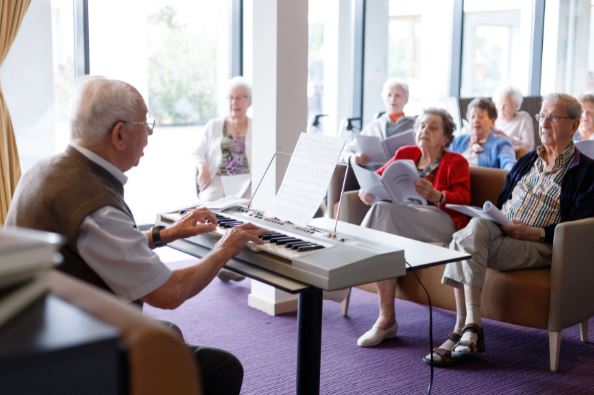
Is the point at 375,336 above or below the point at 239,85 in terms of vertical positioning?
below

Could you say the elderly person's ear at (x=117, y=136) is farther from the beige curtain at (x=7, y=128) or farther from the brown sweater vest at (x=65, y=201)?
the beige curtain at (x=7, y=128)

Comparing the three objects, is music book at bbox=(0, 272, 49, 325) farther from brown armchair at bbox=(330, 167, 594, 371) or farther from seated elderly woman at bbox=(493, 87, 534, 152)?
seated elderly woman at bbox=(493, 87, 534, 152)

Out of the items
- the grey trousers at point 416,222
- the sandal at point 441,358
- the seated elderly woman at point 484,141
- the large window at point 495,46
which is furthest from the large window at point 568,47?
the sandal at point 441,358

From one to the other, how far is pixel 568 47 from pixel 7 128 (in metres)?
6.58

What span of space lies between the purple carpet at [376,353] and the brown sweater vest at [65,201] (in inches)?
57.0

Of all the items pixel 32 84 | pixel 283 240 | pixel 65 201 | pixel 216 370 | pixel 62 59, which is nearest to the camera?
pixel 65 201

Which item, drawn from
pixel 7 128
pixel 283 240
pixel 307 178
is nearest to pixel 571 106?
pixel 307 178

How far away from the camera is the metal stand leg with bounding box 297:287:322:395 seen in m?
2.33

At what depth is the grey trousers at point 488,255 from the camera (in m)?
3.50

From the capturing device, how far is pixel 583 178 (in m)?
3.57

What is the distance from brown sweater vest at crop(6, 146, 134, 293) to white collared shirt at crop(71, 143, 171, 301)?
2 cm

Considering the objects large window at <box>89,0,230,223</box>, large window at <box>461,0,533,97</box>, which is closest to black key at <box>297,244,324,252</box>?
large window at <box>89,0,230,223</box>

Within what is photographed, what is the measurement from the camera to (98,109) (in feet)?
6.61

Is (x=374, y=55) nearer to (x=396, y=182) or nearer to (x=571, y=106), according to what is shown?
(x=396, y=182)
